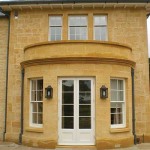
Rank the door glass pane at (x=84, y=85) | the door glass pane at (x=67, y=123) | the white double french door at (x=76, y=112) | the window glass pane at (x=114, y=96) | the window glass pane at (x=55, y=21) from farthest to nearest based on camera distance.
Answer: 1. the window glass pane at (x=55, y=21)
2. the window glass pane at (x=114, y=96)
3. the door glass pane at (x=84, y=85)
4. the door glass pane at (x=67, y=123)
5. the white double french door at (x=76, y=112)

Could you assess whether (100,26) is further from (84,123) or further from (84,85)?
(84,123)

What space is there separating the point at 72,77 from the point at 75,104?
3.61 feet

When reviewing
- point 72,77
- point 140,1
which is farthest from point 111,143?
point 140,1

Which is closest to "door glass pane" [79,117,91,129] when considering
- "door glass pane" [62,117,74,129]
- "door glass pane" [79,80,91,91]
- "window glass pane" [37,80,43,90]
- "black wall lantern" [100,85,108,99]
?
"door glass pane" [62,117,74,129]

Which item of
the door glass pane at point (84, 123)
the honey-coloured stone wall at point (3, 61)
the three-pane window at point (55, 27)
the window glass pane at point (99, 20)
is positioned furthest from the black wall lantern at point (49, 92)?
the window glass pane at point (99, 20)

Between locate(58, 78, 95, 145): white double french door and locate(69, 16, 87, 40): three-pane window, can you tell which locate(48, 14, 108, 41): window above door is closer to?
locate(69, 16, 87, 40): three-pane window

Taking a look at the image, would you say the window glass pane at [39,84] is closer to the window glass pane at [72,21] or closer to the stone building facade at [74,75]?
the stone building facade at [74,75]

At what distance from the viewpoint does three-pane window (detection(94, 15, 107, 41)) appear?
14.3 meters

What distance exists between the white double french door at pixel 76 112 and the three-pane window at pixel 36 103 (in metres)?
1.05

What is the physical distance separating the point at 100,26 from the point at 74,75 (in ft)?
13.1

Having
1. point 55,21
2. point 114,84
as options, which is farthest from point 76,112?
point 55,21

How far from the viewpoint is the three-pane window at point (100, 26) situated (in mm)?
14289

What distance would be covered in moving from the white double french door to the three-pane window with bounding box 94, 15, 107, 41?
3.50 m

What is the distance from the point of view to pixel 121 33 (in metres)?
14.1
